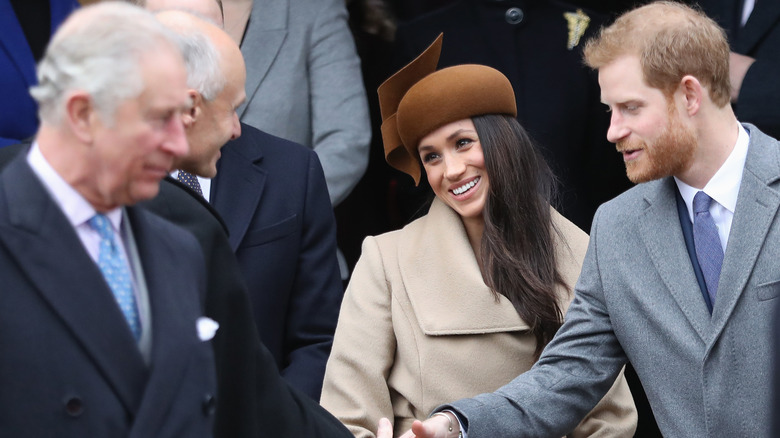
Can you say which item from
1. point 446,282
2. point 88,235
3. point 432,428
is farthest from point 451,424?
point 88,235

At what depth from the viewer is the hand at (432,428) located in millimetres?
3191

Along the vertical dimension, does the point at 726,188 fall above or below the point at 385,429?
above

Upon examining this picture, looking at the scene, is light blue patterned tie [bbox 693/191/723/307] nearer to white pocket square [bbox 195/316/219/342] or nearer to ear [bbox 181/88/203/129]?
ear [bbox 181/88/203/129]

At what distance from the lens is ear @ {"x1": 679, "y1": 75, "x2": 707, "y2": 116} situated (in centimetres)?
316

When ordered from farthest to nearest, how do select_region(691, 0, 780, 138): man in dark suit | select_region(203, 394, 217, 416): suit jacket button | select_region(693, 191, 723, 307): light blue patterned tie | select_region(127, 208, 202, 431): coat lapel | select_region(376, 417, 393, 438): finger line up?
select_region(691, 0, 780, 138): man in dark suit < select_region(376, 417, 393, 438): finger < select_region(693, 191, 723, 307): light blue patterned tie < select_region(203, 394, 217, 416): suit jacket button < select_region(127, 208, 202, 431): coat lapel

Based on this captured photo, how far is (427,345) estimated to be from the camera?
3.64 m

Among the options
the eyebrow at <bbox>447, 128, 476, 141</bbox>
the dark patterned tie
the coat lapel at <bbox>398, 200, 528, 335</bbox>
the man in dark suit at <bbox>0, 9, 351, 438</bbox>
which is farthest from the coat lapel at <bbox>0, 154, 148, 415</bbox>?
the eyebrow at <bbox>447, 128, 476, 141</bbox>

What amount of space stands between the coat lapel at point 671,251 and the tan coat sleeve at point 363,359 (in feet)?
2.77

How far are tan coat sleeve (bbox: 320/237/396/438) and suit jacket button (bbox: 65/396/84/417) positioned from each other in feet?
5.61

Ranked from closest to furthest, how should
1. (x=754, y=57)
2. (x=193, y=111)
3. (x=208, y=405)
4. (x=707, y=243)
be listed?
1. (x=208, y=405)
2. (x=193, y=111)
3. (x=707, y=243)
4. (x=754, y=57)

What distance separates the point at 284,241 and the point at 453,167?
55 cm

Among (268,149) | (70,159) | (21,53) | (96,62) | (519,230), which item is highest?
(96,62)

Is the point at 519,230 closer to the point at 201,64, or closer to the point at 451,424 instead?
the point at 451,424

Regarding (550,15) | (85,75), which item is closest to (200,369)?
(85,75)
